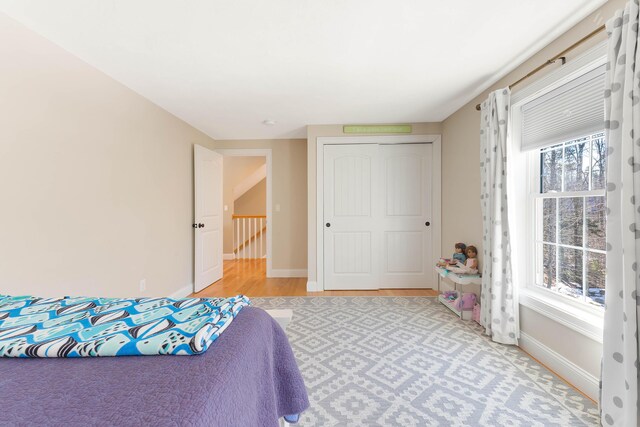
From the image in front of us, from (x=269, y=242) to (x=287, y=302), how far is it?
1.41 m

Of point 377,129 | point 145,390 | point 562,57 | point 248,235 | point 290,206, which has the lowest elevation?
point 248,235

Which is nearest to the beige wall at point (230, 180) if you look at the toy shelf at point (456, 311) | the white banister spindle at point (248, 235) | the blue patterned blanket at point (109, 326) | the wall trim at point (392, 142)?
the white banister spindle at point (248, 235)

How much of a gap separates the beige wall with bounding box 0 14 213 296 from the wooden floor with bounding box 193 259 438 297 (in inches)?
→ 31.3

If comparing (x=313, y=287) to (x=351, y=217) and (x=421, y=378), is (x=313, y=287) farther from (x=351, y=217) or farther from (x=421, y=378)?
(x=421, y=378)

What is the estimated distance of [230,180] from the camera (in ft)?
20.0

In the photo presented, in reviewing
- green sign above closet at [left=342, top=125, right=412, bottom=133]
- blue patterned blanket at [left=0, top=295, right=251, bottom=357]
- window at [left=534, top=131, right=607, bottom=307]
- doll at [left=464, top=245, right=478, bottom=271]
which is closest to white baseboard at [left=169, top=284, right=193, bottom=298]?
blue patterned blanket at [left=0, top=295, right=251, bottom=357]

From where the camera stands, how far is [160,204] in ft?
9.85

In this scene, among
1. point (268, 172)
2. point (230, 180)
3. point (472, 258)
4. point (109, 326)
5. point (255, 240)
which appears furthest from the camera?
point (230, 180)

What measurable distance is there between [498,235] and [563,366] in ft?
3.13

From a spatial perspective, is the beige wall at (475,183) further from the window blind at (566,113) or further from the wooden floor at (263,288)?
the wooden floor at (263,288)

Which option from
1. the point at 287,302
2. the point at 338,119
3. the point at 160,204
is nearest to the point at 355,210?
the point at 338,119

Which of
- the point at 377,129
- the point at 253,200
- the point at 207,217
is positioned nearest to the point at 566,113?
the point at 377,129

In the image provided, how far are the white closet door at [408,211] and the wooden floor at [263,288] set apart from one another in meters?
0.23

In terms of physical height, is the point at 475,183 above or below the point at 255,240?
above
